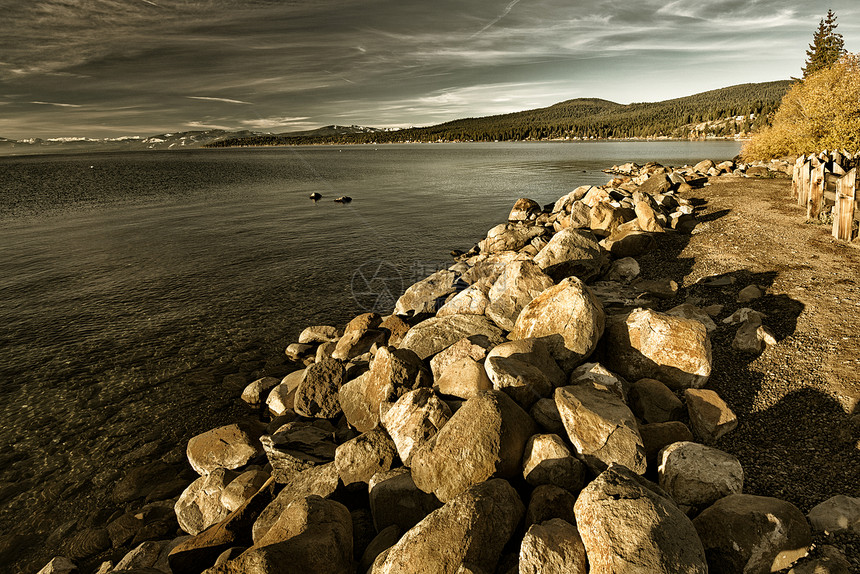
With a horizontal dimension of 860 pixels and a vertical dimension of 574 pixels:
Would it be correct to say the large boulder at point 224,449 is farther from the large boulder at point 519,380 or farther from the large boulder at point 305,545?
the large boulder at point 519,380

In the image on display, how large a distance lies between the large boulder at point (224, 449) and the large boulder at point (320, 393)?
1.16 metres

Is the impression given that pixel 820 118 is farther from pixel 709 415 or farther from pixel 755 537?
pixel 755 537

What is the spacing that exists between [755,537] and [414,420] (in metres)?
4.17

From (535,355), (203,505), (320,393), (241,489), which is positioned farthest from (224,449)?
(535,355)

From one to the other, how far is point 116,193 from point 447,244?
172 ft

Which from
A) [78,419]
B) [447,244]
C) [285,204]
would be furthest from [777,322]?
[285,204]

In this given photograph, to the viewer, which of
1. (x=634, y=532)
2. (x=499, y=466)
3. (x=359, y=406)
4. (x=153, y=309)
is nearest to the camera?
(x=634, y=532)

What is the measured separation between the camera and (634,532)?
3.88 meters

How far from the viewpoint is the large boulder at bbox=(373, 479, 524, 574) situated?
4.24 metres

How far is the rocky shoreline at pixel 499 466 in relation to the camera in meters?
4.35

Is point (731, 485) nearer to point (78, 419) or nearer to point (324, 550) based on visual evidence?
point (324, 550)

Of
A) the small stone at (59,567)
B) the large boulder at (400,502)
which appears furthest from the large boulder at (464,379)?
the small stone at (59,567)

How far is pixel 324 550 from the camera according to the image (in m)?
4.77

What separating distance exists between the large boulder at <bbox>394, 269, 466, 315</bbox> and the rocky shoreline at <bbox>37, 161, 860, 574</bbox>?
2832mm
